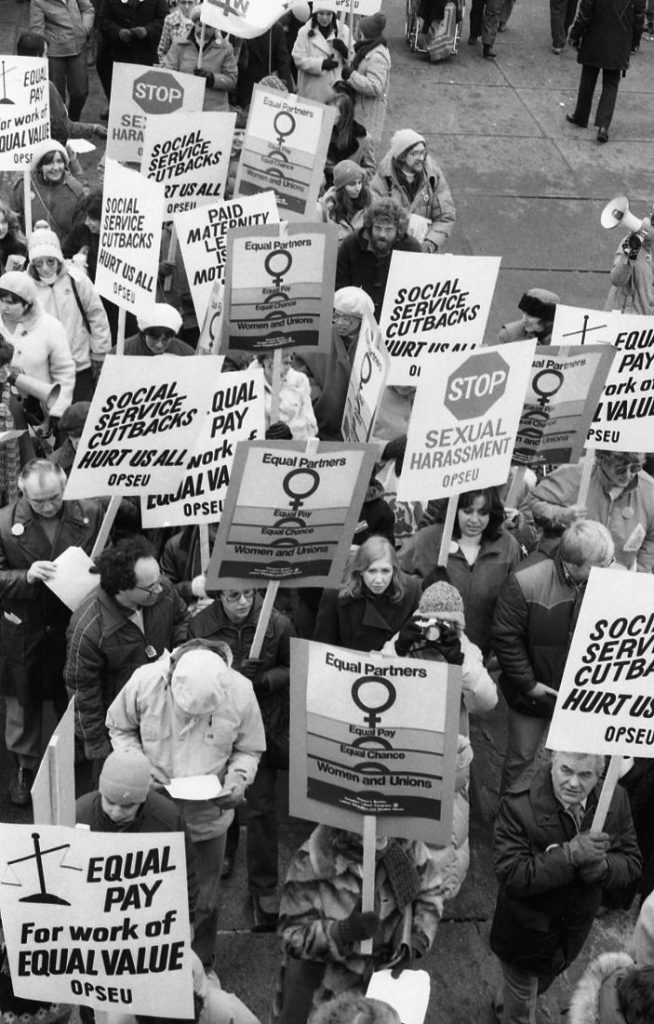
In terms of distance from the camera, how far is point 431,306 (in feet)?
25.0

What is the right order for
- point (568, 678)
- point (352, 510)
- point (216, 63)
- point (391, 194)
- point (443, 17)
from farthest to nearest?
point (443, 17), point (216, 63), point (391, 194), point (352, 510), point (568, 678)

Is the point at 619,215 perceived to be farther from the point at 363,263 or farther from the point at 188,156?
the point at 188,156

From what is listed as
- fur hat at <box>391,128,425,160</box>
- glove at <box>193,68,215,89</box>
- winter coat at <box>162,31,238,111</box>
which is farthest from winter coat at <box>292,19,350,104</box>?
fur hat at <box>391,128,425,160</box>

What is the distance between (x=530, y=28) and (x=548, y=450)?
12.6m

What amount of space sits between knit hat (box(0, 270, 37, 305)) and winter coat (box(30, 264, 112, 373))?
0.49 m

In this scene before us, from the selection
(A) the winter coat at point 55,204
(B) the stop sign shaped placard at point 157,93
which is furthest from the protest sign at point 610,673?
(B) the stop sign shaped placard at point 157,93

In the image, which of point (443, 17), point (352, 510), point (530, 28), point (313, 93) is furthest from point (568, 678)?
point (530, 28)

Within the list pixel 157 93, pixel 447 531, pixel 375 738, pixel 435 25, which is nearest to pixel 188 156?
pixel 157 93

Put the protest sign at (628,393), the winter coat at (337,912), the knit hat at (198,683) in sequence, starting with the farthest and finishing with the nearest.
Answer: the protest sign at (628,393)
the knit hat at (198,683)
the winter coat at (337,912)

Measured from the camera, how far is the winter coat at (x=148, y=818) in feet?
16.0

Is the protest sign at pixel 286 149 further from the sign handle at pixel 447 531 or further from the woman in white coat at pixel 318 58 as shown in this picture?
the sign handle at pixel 447 531

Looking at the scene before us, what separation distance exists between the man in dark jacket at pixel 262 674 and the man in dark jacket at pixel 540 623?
41.4 inches

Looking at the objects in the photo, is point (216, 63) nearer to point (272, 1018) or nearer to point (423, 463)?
point (423, 463)

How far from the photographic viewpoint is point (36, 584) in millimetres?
6199
